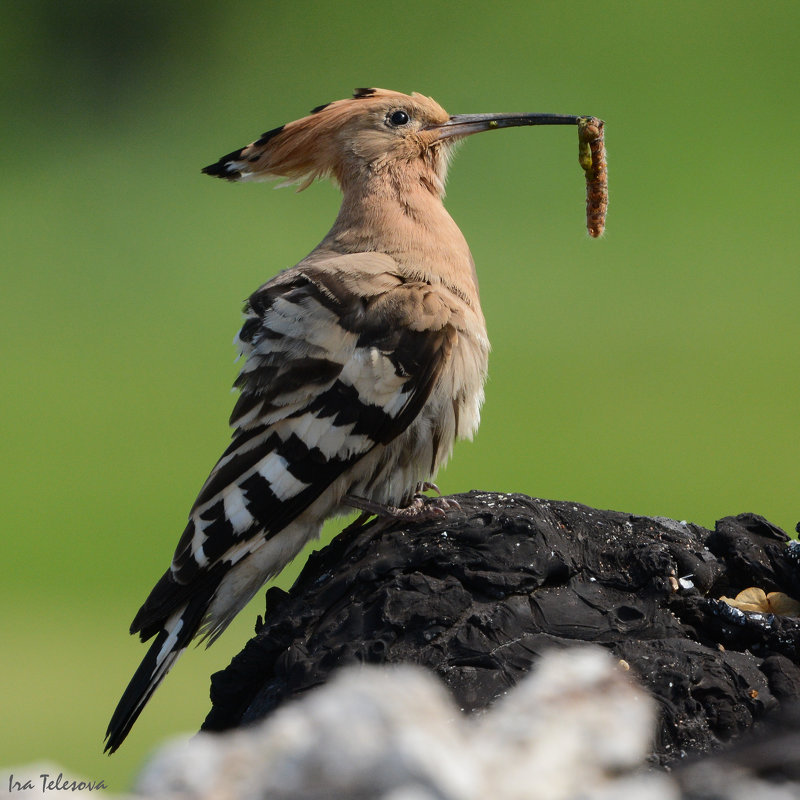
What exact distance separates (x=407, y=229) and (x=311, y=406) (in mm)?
306

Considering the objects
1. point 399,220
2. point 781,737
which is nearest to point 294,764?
point 781,737

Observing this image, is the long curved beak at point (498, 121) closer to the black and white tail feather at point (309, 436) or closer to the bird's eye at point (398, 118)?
the bird's eye at point (398, 118)

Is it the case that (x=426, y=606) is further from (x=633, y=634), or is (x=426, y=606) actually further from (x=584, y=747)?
(x=584, y=747)

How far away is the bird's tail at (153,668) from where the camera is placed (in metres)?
1.08

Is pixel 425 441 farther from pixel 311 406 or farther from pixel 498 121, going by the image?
pixel 498 121

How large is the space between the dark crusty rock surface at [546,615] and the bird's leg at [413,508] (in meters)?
0.03

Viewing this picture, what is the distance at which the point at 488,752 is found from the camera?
1.39 ft

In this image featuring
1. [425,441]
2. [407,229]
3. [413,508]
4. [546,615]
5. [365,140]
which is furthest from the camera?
[365,140]

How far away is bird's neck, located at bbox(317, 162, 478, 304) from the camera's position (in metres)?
1.29

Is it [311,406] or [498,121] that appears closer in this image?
[311,406]

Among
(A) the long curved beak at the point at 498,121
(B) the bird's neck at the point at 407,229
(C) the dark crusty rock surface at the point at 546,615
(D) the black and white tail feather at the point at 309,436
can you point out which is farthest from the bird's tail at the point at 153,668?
(A) the long curved beak at the point at 498,121

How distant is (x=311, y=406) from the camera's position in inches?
45.7

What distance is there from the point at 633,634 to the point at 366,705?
51 centimetres

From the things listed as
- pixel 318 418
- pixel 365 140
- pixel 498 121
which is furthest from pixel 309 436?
pixel 498 121
